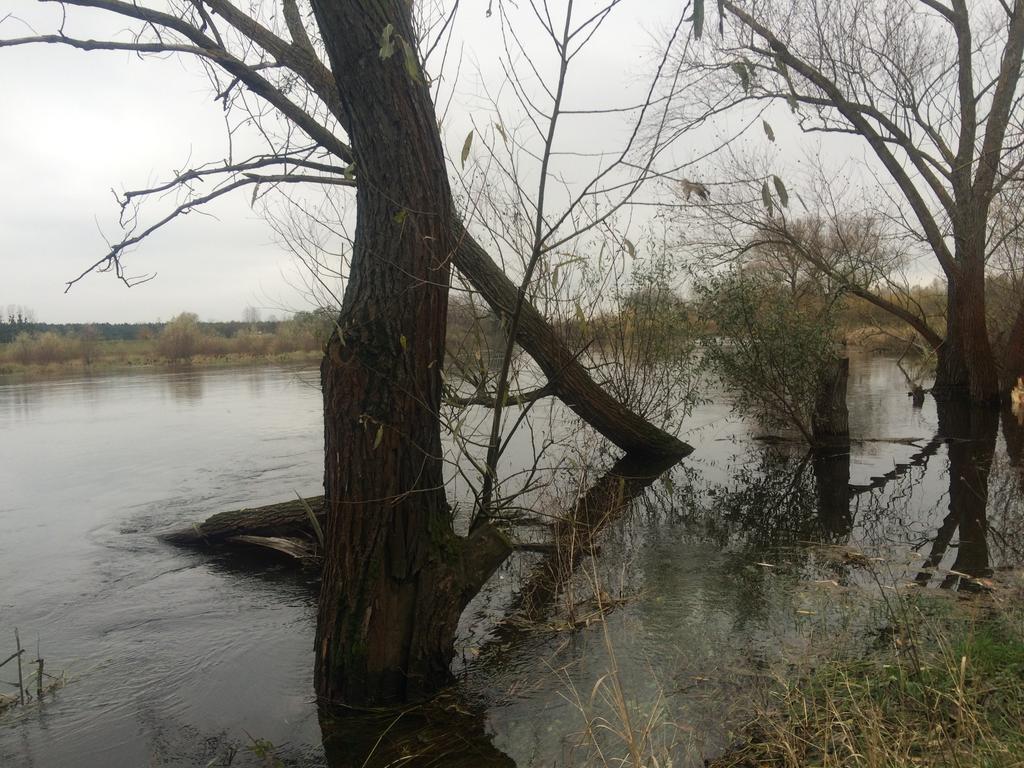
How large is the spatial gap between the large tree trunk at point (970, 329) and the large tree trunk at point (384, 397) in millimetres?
14240

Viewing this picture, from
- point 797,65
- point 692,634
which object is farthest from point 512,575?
point 797,65

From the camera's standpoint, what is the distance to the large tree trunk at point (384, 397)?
4.09 metres

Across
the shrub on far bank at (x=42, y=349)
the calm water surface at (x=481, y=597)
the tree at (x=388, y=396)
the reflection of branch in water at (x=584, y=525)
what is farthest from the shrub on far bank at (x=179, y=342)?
the tree at (x=388, y=396)

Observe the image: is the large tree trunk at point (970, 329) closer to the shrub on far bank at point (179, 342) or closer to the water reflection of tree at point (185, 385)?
the water reflection of tree at point (185, 385)

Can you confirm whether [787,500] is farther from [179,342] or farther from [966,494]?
[179,342]

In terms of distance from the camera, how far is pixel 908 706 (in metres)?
3.47

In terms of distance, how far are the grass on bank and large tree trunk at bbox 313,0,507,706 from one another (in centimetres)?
178

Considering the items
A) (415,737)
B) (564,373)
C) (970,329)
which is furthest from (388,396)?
(970,329)

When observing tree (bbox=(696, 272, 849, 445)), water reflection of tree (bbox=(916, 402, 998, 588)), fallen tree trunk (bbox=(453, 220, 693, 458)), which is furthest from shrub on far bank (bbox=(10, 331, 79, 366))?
water reflection of tree (bbox=(916, 402, 998, 588))

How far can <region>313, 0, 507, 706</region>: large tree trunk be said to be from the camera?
13.4ft

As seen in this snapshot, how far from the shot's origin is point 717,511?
857 centimetres

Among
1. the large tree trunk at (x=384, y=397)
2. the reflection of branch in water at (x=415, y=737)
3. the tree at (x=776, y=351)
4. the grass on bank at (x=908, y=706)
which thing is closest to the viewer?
the grass on bank at (x=908, y=706)

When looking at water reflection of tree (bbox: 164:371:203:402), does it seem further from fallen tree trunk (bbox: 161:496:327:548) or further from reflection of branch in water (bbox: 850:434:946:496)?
reflection of branch in water (bbox: 850:434:946:496)

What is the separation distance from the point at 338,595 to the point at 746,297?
8360 mm
